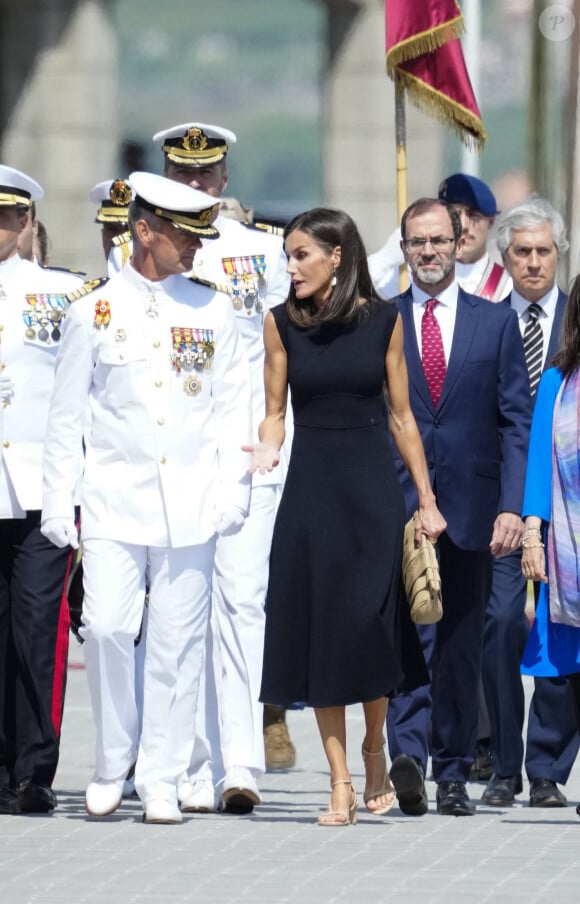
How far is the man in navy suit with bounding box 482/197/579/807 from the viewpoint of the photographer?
360 inches

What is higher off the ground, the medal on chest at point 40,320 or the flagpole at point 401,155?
the flagpole at point 401,155

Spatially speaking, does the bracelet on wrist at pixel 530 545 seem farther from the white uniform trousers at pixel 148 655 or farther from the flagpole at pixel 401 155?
the flagpole at pixel 401 155

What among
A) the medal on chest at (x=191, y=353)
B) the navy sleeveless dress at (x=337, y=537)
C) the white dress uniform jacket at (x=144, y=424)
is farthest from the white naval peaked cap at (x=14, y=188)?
the navy sleeveless dress at (x=337, y=537)

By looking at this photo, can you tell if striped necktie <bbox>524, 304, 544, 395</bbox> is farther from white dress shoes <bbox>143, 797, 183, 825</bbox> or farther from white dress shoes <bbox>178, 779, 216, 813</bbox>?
white dress shoes <bbox>143, 797, 183, 825</bbox>

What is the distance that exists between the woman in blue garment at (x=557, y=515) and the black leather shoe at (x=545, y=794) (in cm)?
46

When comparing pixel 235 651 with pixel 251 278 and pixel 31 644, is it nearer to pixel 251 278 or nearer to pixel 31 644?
pixel 31 644

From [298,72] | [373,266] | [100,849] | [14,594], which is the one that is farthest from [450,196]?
[298,72]

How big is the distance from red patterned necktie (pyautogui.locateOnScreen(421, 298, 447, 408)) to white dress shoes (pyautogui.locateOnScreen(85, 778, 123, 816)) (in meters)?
1.68

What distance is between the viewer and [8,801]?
8.85m

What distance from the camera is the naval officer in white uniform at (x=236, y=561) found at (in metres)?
Answer: 8.92

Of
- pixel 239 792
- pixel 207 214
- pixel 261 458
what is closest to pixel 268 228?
pixel 207 214

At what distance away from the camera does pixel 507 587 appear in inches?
379

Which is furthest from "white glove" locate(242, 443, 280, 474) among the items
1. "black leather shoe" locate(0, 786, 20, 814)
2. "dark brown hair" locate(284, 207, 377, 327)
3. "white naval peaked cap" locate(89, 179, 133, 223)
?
"white naval peaked cap" locate(89, 179, 133, 223)

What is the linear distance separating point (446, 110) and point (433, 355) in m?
2.26
